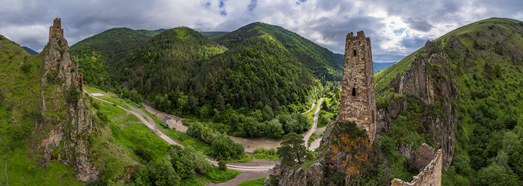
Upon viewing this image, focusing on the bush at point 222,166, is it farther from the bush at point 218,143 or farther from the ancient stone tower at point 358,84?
the ancient stone tower at point 358,84

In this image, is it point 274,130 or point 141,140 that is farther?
point 274,130

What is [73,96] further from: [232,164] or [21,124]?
[232,164]

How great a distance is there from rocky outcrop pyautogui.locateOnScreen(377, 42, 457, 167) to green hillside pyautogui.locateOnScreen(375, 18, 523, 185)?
293 mm

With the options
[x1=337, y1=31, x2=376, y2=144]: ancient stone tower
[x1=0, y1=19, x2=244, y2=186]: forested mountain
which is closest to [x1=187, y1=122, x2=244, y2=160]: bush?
[x1=0, y1=19, x2=244, y2=186]: forested mountain

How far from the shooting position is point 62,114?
257ft

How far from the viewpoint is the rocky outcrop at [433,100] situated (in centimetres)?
→ 5467

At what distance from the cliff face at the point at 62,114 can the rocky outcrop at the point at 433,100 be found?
6029 cm

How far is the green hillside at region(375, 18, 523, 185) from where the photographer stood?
52.2 metres

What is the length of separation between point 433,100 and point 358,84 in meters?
34.3

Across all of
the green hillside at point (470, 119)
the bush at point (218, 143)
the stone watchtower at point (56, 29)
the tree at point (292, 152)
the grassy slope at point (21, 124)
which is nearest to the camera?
the green hillside at point (470, 119)

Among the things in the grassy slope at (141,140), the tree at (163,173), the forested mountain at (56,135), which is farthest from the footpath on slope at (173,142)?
the tree at (163,173)

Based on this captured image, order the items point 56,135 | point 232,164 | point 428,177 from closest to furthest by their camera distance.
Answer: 1. point 428,177
2. point 56,135
3. point 232,164

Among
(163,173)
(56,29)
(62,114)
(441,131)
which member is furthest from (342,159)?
(56,29)

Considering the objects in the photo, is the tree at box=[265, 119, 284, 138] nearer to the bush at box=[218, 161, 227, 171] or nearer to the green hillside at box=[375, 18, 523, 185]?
the bush at box=[218, 161, 227, 171]
